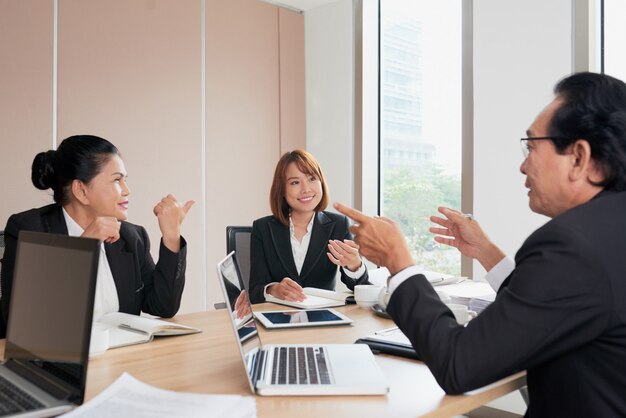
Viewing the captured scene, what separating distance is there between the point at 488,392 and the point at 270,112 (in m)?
3.91

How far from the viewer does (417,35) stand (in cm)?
452

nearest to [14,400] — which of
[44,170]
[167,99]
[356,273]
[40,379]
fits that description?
[40,379]

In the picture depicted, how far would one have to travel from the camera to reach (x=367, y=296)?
211 cm

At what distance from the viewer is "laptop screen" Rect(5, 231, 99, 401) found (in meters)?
1.08

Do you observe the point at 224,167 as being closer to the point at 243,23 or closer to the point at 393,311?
the point at 243,23

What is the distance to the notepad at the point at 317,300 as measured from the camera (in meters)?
2.15

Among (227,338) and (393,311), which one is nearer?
(393,311)

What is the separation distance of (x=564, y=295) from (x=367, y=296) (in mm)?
1118

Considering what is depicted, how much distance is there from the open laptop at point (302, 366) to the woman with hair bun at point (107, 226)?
2.56ft

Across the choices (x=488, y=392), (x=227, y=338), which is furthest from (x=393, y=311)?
(x=227, y=338)

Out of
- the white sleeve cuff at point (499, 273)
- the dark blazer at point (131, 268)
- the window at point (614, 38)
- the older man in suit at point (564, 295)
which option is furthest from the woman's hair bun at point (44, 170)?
the window at point (614, 38)

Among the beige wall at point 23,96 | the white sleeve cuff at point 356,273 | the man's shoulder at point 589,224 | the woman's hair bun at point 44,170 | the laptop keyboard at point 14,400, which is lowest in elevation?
the laptop keyboard at point 14,400

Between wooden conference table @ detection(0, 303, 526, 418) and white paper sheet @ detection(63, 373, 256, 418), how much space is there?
0.05 metres

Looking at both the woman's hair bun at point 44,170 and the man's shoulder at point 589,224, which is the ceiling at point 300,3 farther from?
the man's shoulder at point 589,224
